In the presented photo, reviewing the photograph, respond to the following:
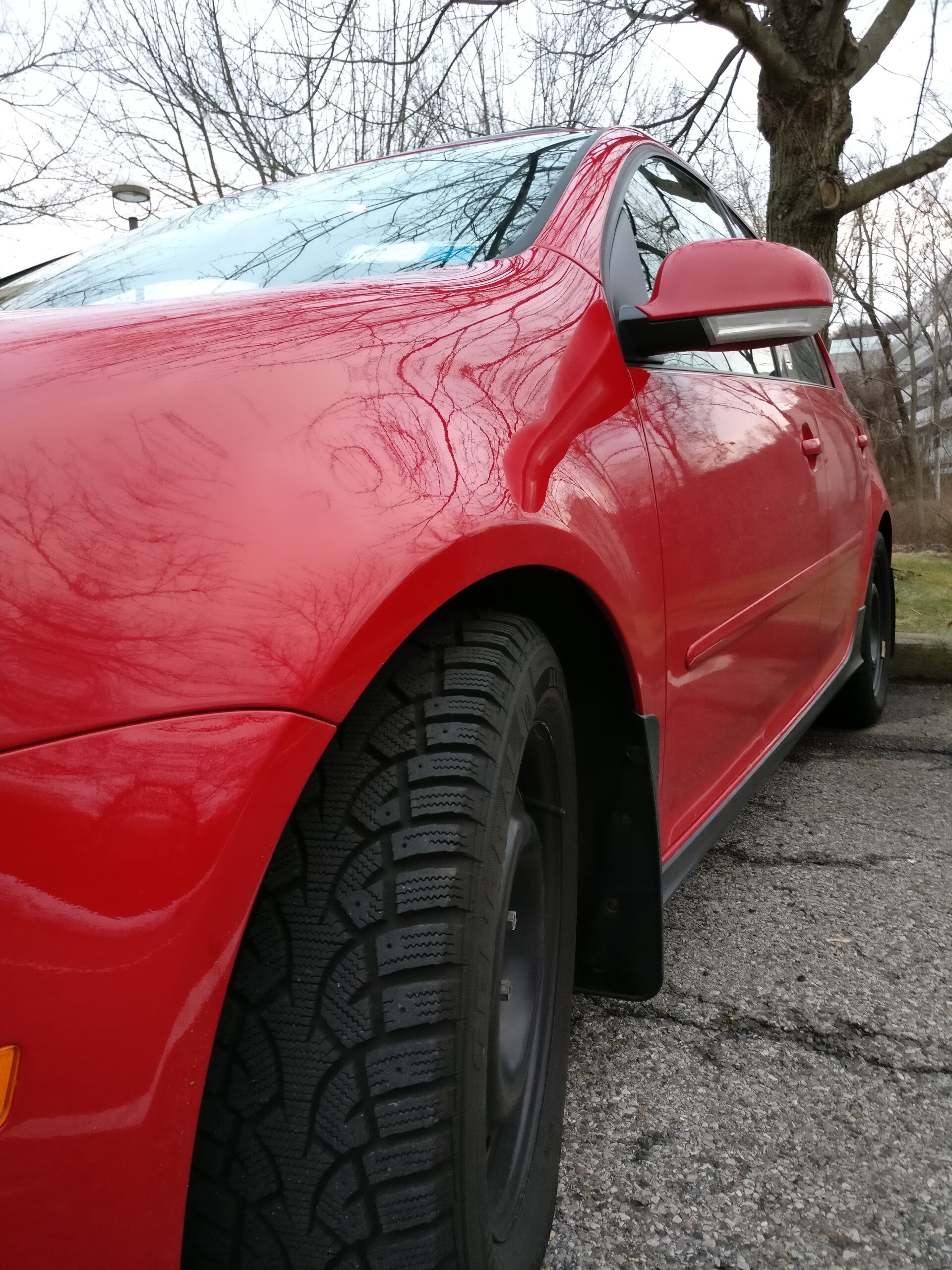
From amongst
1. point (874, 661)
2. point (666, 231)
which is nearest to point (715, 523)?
point (666, 231)

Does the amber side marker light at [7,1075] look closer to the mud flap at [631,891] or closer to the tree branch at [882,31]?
the mud flap at [631,891]

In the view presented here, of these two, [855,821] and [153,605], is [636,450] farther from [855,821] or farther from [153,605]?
[855,821]

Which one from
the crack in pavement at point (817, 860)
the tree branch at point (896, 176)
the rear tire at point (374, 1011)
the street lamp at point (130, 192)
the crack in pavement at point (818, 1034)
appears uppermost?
the street lamp at point (130, 192)

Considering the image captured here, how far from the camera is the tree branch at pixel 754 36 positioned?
582 centimetres

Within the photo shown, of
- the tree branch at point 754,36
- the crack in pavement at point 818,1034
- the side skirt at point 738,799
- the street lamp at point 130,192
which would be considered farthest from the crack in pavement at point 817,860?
the street lamp at point 130,192

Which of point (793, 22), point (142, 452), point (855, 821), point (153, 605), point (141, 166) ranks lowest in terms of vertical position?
point (855, 821)

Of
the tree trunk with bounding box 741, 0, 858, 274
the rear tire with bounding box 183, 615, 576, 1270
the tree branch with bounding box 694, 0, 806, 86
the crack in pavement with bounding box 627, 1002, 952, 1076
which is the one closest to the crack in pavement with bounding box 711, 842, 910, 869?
the crack in pavement with bounding box 627, 1002, 952, 1076

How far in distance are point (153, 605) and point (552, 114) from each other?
32.3ft

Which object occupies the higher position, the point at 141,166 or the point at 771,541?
the point at 141,166

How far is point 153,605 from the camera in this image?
74 cm

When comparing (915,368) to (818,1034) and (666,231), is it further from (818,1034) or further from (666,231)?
(818,1034)

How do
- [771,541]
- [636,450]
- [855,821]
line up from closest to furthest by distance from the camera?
[636,450], [771,541], [855,821]

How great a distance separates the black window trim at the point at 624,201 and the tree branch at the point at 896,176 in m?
3.92

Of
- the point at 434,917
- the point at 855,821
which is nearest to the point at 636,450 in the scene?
the point at 434,917
